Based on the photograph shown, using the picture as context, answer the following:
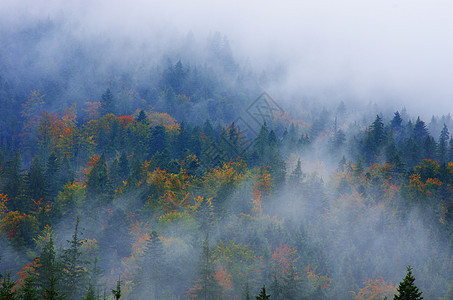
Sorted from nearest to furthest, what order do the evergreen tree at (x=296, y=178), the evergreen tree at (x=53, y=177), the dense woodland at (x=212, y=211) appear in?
1. the dense woodland at (x=212, y=211)
2. the evergreen tree at (x=53, y=177)
3. the evergreen tree at (x=296, y=178)

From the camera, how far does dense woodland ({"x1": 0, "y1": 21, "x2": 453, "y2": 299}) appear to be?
5428 cm

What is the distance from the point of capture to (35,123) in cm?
11694

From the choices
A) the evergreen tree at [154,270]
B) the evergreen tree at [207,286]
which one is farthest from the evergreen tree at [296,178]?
the evergreen tree at [207,286]

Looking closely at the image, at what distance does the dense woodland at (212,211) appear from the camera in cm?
5428

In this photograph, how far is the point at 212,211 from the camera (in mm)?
71625

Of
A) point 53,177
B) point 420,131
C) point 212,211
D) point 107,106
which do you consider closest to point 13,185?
point 53,177

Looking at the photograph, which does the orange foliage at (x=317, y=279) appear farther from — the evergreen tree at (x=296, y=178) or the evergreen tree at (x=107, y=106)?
the evergreen tree at (x=107, y=106)

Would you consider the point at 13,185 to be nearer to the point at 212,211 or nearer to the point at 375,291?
the point at 212,211

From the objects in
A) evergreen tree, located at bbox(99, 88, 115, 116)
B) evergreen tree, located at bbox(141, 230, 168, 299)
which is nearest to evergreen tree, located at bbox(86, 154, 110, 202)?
evergreen tree, located at bbox(141, 230, 168, 299)

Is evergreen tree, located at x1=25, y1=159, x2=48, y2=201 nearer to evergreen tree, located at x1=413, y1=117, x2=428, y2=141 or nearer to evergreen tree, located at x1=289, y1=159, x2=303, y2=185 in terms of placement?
evergreen tree, located at x1=289, y1=159, x2=303, y2=185

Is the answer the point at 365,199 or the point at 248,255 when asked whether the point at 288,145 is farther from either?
the point at 248,255

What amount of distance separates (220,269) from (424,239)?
1576 inches

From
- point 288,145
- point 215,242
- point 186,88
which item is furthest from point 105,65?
point 215,242

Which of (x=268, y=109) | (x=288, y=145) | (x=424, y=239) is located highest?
(x=268, y=109)
